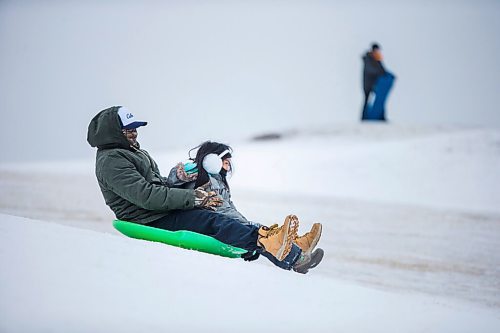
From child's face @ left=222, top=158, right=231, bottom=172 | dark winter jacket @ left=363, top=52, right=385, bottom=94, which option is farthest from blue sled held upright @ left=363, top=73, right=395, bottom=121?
child's face @ left=222, top=158, right=231, bottom=172

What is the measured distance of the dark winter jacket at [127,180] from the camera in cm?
522

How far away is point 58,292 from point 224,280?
95 centimetres

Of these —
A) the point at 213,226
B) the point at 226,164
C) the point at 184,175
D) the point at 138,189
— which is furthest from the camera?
the point at 226,164

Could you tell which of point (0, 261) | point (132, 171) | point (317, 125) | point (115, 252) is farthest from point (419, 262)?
point (317, 125)

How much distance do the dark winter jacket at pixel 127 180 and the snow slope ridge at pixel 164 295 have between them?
43 cm

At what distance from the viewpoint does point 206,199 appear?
538 centimetres

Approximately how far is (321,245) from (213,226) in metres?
4.16

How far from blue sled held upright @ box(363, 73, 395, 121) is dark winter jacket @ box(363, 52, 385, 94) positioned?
0.34ft

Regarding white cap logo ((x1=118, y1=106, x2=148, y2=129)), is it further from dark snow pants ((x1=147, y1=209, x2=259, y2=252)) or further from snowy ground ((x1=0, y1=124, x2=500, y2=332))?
snowy ground ((x1=0, y1=124, x2=500, y2=332))

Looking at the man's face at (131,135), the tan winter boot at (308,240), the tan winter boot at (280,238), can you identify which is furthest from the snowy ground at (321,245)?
the man's face at (131,135)

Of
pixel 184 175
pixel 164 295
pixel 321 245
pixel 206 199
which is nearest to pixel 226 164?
pixel 184 175

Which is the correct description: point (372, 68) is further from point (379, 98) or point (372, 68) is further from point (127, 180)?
point (127, 180)

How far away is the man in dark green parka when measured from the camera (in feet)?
17.1

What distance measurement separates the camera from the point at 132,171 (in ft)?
17.3
